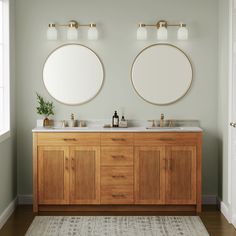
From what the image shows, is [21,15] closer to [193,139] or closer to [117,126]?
[117,126]

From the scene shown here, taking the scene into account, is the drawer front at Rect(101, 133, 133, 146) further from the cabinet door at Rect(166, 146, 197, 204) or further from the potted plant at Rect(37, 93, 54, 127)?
the potted plant at Rect(37, 93, 54, 127)

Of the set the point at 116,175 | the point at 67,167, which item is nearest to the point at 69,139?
the point at 67,167

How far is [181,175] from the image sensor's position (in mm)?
5680

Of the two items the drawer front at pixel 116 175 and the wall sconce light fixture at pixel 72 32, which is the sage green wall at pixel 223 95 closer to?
the drawer front at pixel 116 175

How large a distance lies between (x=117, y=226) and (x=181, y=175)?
951 mm

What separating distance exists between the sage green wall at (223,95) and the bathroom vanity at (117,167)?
28cm

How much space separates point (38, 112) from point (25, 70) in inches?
20.1

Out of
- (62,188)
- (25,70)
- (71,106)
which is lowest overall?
(62,188)

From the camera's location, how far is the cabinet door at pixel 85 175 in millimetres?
5656

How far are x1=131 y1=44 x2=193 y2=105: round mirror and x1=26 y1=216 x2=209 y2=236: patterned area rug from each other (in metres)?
1.40

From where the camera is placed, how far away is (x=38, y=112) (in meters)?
5.95

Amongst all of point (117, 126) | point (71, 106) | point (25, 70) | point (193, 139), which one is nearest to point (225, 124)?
point (193, 139)

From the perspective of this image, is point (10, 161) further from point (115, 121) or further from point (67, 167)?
point (115, 121)

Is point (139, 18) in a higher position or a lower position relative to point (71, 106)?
higher
